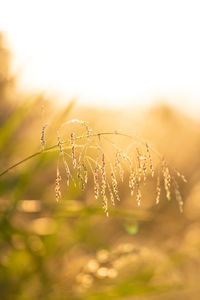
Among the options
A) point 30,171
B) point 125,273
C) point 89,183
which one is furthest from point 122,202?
point 30,171

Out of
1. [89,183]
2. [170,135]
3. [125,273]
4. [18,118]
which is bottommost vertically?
[125,273]

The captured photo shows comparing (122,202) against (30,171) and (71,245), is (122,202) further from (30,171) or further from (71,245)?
(30,171)

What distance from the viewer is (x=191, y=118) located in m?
4.64

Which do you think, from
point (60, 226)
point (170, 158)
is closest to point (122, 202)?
point (170, 158)

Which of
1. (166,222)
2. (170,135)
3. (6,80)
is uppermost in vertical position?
(170,135)

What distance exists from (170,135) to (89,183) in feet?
3.00

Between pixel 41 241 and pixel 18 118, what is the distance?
668 mm

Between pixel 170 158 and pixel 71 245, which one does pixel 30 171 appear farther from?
pixel 170 158

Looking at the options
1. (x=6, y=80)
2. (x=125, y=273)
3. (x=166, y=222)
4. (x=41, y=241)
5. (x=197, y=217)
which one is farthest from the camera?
(x=166, y=222)

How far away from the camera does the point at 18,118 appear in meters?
1.94

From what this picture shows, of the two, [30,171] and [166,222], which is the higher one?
[166,222]

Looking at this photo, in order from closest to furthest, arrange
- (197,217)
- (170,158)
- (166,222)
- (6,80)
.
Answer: (6,80)
(197,217)
(166,222)
(170,158)

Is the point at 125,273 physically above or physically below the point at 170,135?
below

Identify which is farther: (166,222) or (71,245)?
(166,222)
